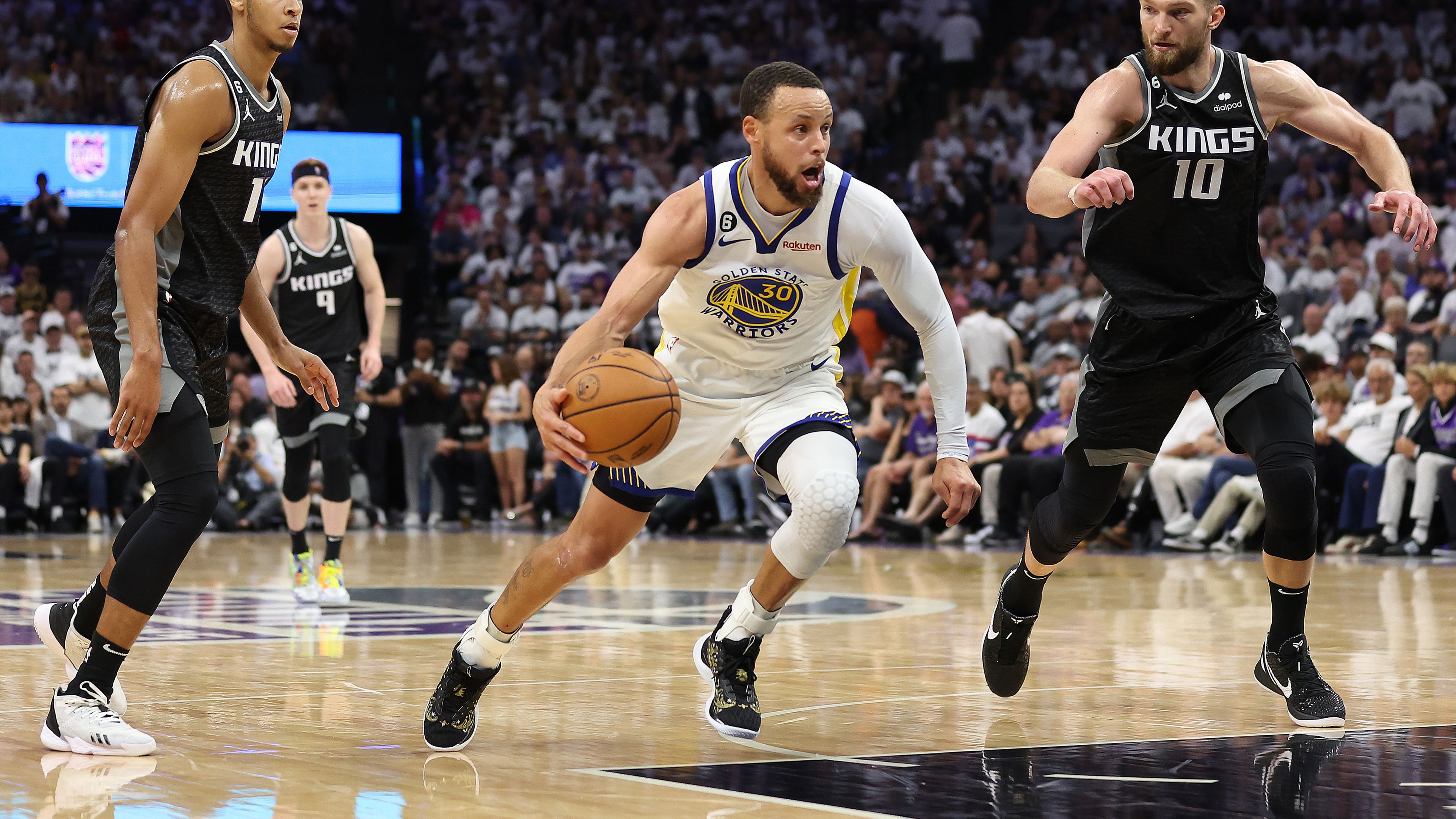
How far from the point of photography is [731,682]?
4516 mm

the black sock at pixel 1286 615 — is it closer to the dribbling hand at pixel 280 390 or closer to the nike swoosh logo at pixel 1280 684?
the nike swoosh logo at pixel 1280 684

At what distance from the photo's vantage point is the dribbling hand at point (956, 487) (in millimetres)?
4309

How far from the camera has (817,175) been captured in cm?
444

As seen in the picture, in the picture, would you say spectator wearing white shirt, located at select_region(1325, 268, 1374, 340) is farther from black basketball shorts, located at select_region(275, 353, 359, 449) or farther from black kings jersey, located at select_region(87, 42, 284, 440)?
black kings jersey, located at select_region(87, 42, 284, 440)

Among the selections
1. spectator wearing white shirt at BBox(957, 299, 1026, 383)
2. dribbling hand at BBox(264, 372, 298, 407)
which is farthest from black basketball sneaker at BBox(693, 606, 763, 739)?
spectator wearing white shirt at BBox(957, 299, 1026, 383)

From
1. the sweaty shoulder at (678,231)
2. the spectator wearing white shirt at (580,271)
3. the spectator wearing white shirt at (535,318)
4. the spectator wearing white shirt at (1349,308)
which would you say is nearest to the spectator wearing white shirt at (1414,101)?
the spectator wearing white shirt at (1349,308)

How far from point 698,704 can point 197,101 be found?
7.61 feet

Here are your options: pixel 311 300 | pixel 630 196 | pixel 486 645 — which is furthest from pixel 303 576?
pixel 630 196

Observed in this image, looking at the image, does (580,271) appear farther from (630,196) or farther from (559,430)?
(559,430)

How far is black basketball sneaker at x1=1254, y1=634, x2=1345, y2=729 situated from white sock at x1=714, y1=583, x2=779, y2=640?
4.84ft

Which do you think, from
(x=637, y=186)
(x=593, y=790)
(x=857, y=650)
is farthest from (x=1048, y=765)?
(x=637, y=186)

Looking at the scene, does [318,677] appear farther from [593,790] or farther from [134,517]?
[593,790]

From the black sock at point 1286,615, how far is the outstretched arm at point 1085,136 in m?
1.30

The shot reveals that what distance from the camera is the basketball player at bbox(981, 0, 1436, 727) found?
15.5 ft
